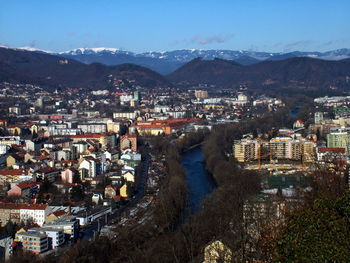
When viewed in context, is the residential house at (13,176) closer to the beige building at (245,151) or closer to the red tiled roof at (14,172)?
the red tiled roof at (14,172)

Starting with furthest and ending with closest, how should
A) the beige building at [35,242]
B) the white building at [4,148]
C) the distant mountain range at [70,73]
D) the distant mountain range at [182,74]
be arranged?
the distant mountain range at [182,74], the distant mountain range at [70,73], the white building at [4,148], the beige building at [35,242]

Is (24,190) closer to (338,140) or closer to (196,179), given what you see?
(196,179)

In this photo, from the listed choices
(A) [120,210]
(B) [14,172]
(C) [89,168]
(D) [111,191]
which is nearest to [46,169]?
(B) [14,172]

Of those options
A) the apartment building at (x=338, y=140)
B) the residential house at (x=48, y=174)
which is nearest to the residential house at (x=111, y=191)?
the residential house at (x=48, y=174)

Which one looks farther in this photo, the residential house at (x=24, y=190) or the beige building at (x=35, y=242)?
the residential house at (x=24, y=190)

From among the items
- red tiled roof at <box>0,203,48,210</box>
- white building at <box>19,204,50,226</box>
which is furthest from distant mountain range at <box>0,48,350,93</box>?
white building at <box>19,204,50,226</box>

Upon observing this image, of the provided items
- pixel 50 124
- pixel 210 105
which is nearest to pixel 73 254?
pixel 50 124

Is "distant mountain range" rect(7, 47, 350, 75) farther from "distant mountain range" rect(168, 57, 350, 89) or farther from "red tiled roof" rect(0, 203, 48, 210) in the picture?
"red tiled roof" rect(0, 203, 48, 210)
